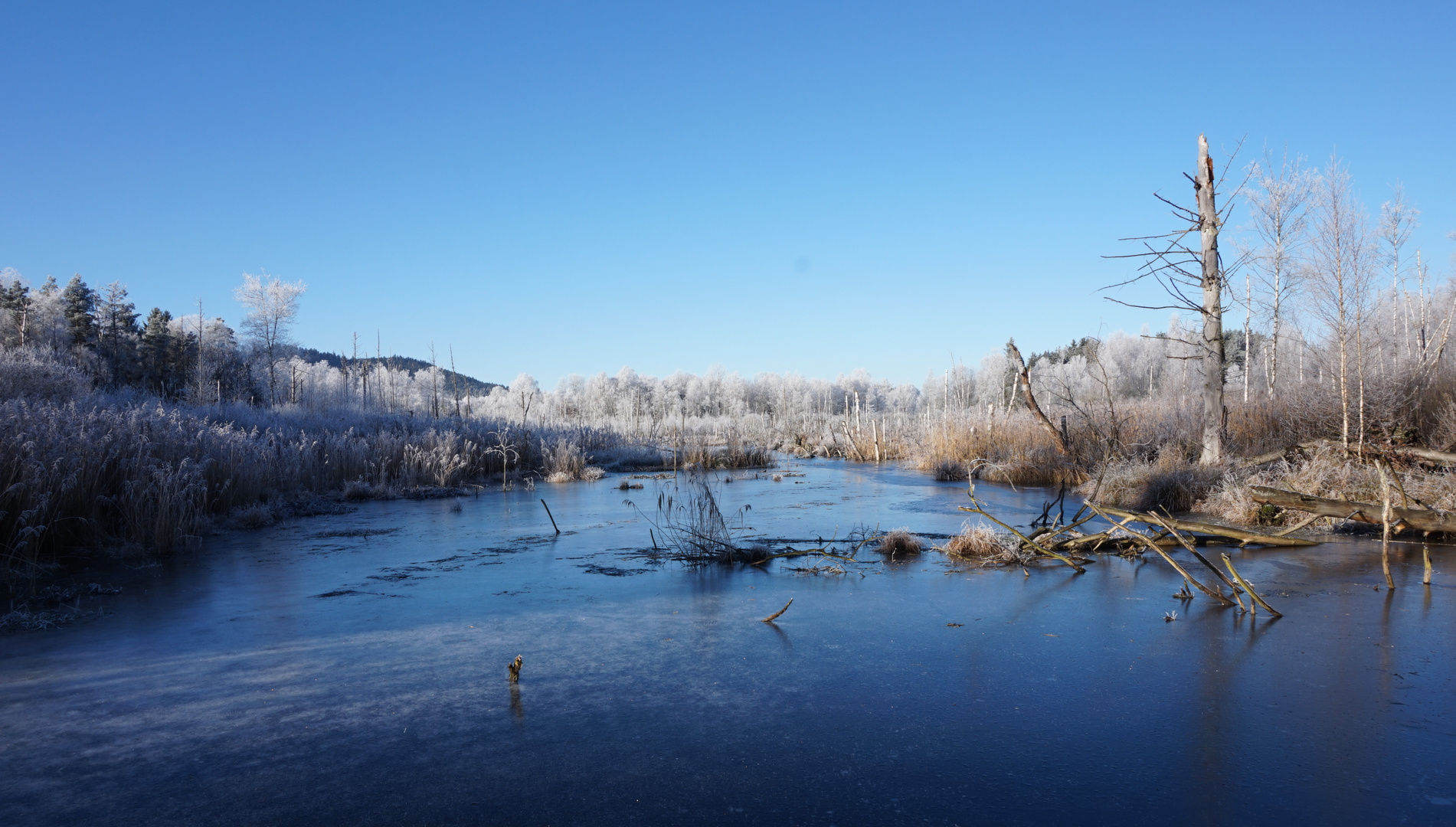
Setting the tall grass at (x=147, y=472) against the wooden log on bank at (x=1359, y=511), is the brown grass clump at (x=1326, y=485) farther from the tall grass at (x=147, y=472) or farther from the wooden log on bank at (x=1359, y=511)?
the tall grass at (x=147, y=472)

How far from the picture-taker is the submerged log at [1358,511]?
287 inches

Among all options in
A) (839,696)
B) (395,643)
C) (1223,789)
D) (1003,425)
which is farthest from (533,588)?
(1003,425)

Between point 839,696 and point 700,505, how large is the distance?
377 cm

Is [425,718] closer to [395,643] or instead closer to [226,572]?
[395,643]

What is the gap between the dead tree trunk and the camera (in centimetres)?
1168

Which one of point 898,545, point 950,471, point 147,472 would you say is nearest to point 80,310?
point 147,472

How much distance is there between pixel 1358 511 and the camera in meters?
7.35

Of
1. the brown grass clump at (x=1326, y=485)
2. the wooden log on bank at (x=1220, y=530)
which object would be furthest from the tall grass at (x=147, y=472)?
the brown grass clump at (x=1326, y=485)

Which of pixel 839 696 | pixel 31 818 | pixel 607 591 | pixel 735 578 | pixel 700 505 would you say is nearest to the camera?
pixel 31 818

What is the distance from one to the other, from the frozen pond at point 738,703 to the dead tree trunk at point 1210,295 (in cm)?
563

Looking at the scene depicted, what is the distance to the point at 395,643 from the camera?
4.48 meters

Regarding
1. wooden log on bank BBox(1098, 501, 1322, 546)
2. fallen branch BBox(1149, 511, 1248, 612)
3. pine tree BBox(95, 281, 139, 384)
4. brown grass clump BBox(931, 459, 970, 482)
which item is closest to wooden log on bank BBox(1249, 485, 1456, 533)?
wooden log on bank BBox(1098, 501, 1322, 546)

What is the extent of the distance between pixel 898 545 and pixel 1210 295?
7.93m

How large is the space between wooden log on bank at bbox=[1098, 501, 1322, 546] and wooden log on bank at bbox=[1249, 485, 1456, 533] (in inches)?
4.6
